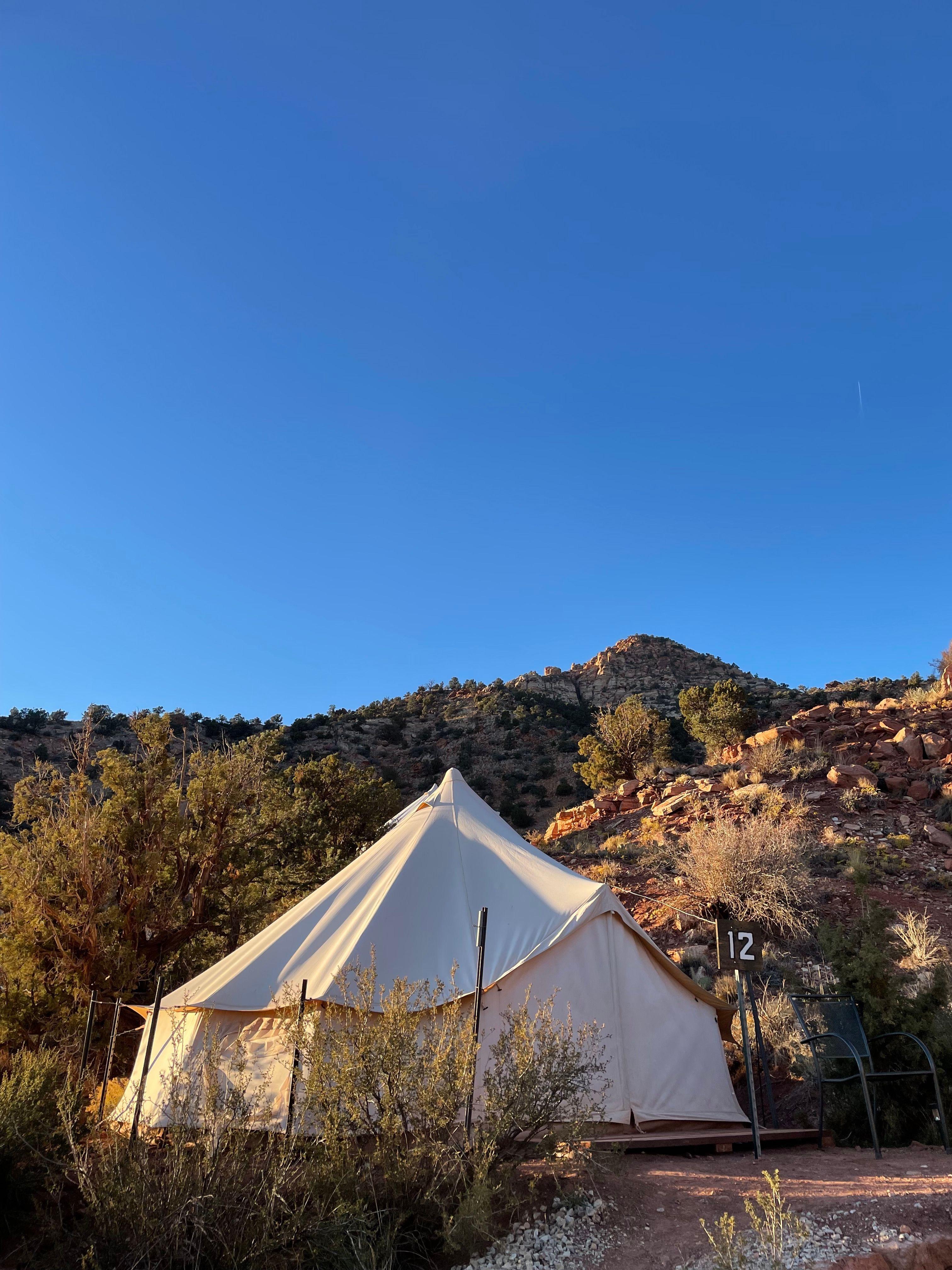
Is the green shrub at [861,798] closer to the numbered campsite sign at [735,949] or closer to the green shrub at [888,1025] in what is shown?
the green shrub at [888,1025]

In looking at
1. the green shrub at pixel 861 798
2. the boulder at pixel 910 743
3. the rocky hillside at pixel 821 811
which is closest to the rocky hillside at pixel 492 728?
the rocky hillside at pixel 821 811

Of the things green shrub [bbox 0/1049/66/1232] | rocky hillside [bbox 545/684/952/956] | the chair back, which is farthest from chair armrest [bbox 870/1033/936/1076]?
green shrub [bbox 0/1049/66/1232]

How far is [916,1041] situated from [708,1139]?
2082 mm

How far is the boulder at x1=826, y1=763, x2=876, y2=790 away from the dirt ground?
14.0 metres

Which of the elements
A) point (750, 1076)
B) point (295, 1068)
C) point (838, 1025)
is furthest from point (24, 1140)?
point (838, 1025)

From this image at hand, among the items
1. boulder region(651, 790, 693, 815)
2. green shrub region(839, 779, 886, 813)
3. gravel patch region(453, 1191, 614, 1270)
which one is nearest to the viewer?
gravel patch region(453, 1191, 614, 1270)

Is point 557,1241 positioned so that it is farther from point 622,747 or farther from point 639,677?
point 639,677

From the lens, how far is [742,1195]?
5648 mm

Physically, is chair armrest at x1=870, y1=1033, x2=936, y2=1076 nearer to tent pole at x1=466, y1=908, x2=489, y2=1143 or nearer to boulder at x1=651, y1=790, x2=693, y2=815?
tent pole at x1=466, y1=908, x2=489, y2=1143

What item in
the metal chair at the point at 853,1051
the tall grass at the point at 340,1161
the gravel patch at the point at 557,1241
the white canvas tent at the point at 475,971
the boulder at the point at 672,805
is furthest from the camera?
the boulder at the point at 672,805

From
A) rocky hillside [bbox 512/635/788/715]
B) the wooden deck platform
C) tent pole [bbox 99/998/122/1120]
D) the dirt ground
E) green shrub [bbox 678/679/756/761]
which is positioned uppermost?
rocky hillside [bbox 512/635/788/715]

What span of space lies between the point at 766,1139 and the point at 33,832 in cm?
975

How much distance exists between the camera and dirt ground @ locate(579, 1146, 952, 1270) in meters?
4.87

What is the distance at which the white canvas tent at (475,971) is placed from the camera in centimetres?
777
